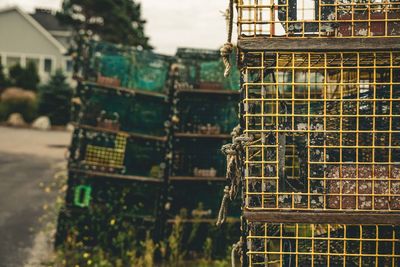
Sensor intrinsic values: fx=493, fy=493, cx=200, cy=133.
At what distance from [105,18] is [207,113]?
2162cm

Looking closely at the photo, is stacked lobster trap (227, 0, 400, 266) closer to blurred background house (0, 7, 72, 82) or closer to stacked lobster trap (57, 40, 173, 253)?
stacked lobster trap (57, 40, 173, 253)

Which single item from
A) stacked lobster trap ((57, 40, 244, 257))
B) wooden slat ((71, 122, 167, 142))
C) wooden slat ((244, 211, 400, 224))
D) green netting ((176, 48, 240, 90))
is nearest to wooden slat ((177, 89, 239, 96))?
stacked lobster trap ((57, 40, 244, 257))

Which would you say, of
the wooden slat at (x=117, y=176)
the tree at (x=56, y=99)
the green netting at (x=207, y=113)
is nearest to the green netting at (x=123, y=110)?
the green netting at (x=207, y=113)

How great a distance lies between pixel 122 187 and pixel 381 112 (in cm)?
396

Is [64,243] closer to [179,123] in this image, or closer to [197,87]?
[179,123]

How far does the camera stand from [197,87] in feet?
24.1

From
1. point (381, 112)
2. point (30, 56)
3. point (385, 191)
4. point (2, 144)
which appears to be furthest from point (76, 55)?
point (30, 56)

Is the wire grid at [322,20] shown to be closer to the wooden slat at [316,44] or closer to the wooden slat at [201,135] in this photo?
the wooden slat at [316,44]

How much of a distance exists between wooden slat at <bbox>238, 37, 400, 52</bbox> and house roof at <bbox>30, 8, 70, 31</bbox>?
117 ft

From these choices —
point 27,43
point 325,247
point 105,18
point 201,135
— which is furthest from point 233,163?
point 27,43

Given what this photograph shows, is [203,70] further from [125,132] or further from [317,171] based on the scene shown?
[317,171]

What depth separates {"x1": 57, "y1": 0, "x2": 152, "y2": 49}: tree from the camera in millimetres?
26938

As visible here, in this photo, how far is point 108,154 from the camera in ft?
23.2

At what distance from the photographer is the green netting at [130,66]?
23.6 ft
